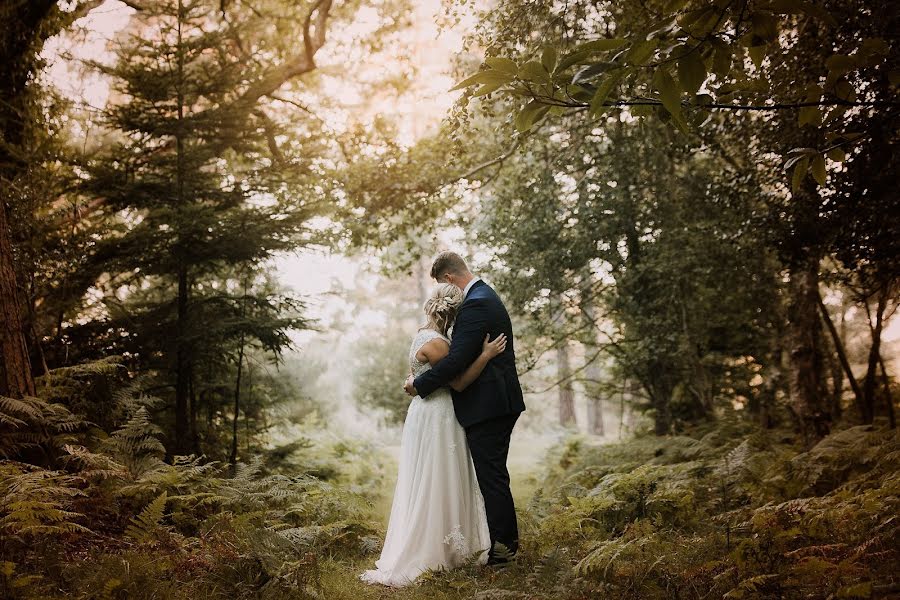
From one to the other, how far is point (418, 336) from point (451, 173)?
11.9 ft

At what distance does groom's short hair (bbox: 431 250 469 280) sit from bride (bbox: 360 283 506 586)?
0.44ft

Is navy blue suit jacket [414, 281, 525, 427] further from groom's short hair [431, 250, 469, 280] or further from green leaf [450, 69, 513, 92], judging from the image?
green leaf [450, 69, 513, 92]

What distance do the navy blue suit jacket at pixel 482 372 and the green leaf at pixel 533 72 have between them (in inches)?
109

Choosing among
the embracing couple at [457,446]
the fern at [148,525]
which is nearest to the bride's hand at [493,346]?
the embracing couple at [457,446]

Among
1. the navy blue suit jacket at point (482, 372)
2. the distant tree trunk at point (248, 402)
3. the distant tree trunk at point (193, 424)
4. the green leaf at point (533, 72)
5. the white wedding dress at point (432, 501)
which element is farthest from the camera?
the distant tree trunk at point (248, 402)

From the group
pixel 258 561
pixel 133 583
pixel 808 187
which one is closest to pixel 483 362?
pixel 258 561

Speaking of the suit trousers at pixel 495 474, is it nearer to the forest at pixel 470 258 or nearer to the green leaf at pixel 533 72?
the forest at pixel 470 258

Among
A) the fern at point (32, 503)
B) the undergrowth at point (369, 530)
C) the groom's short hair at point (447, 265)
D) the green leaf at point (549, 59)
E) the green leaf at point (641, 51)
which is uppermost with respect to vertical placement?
the groom's short hair at point (447, 265)

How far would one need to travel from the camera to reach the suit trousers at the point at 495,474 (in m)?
4.61

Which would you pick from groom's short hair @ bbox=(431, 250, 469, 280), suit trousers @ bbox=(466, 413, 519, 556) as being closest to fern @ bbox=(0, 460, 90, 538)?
suit trousers @ bbox=(466, 413, 519, 556)

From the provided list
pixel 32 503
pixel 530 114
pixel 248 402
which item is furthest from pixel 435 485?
pixel 248 402

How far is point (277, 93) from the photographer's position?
1196cm

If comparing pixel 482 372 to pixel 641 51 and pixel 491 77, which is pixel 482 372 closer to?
pixel 491 77

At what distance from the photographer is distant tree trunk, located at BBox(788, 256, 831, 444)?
291 inches
